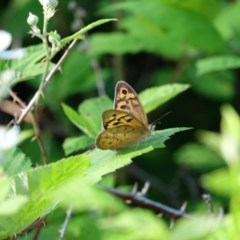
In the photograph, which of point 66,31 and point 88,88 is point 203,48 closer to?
point 88,88

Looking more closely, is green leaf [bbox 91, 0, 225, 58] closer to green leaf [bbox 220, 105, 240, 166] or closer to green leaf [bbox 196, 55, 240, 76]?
green leaf [bbox 196, 55, 240, 76]

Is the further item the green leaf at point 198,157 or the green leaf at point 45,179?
the green leaf at point 198,157

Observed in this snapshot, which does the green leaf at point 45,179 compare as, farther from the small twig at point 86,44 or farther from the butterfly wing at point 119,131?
the small twig at point 86,44

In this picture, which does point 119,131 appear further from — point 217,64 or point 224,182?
point 217,64

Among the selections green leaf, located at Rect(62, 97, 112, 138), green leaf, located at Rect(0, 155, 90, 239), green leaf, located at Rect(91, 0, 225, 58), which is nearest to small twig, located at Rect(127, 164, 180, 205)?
green leaf, located at Rect(91, 0, 225, 58)

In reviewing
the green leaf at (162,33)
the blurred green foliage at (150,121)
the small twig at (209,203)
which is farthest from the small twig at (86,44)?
the small twig at (209,203)

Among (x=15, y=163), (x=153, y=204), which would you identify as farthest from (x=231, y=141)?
(x=153, y=204)
